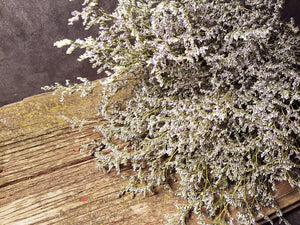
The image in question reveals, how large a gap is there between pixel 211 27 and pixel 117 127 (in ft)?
2.08

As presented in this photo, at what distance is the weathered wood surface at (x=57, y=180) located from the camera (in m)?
1.27

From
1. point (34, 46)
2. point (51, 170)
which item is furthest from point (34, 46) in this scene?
point (51, 170)

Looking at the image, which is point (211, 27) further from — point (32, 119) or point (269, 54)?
point (32, 119)

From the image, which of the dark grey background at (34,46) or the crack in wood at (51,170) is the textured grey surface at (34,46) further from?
the crack in wood at (51,170)

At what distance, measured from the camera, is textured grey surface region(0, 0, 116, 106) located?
7.87 feet

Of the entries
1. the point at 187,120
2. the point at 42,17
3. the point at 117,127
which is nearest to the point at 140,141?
the point at 117,127

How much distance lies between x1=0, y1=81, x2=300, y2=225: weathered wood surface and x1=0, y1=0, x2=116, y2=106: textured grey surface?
1.13 meters

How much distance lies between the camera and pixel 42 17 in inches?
95.6

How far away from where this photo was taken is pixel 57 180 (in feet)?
4.44

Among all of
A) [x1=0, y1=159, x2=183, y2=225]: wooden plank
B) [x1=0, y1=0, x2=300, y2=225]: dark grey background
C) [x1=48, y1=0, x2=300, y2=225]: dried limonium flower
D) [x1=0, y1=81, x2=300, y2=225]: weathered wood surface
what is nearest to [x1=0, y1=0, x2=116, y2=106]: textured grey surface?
[x1=0, y1=0, x2=300, y2=225]: dark grey background

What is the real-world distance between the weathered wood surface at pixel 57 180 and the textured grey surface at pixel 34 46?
3.72ft

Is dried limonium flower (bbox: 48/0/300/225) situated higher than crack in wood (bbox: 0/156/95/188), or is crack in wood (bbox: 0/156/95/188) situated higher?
dried limonium flower (bbox: 48/0/300/225)

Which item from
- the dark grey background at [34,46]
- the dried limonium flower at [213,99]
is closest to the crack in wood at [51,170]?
the dried limonium flower at [213,99]

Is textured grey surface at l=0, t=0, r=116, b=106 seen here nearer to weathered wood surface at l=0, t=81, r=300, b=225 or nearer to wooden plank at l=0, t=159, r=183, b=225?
weathered wood surface at l=0, t=81, r=300, b=225
